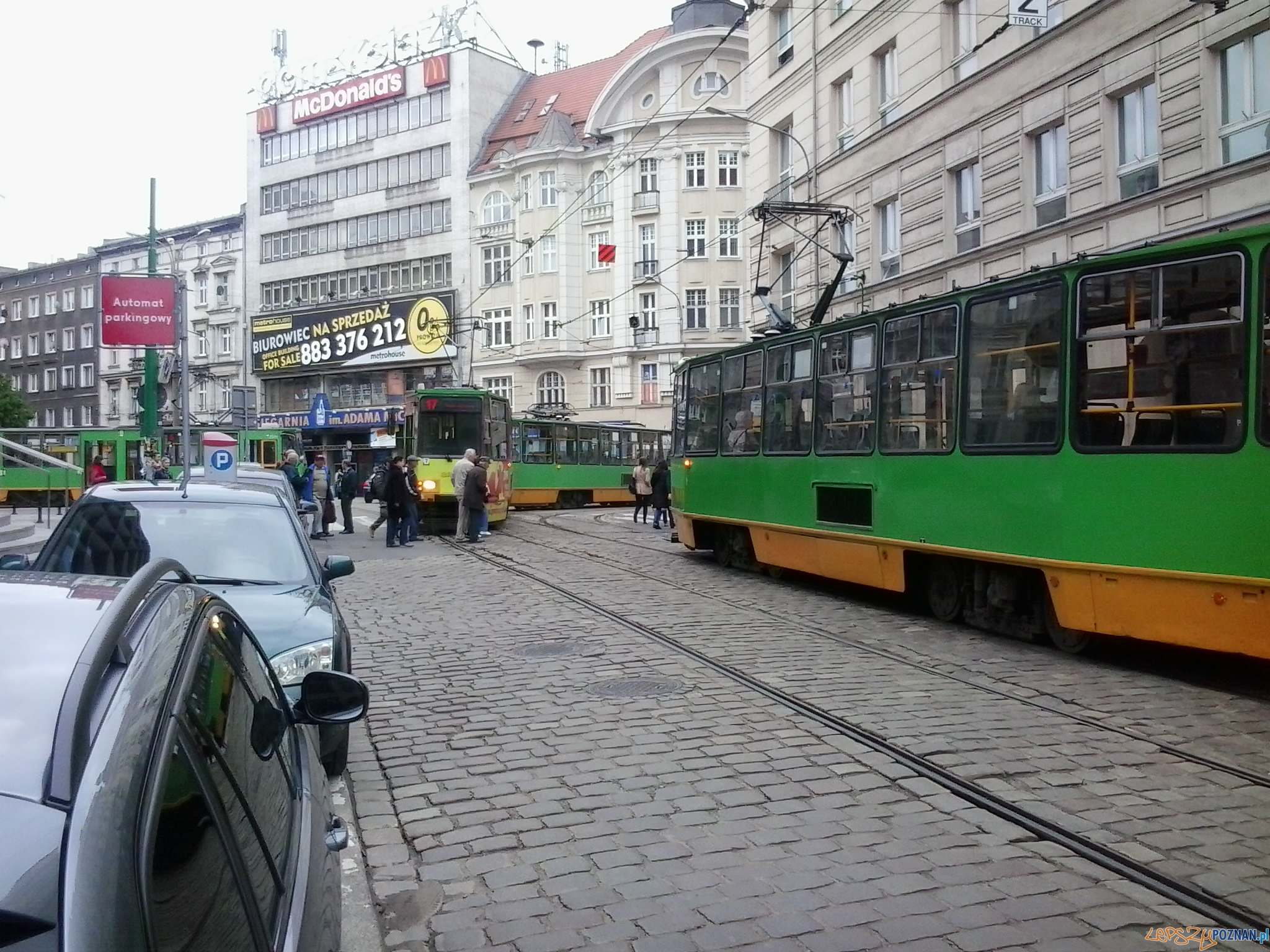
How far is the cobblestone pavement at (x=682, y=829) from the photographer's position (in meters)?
4.04

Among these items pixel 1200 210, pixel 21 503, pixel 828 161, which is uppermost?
pixel 828 161

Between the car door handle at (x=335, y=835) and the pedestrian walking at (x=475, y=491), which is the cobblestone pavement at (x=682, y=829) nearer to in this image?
the car door handle at (x=335, y=835)

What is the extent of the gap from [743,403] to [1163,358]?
304 inches

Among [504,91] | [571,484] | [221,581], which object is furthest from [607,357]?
[221,581]

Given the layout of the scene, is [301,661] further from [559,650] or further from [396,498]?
[396,498]

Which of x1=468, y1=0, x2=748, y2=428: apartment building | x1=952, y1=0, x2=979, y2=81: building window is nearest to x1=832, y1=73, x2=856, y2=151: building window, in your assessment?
x1=952, y1=0, x2=979, y2=81: building window

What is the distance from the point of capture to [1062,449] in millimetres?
9133

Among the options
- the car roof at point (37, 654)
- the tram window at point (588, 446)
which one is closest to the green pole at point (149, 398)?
the tram window at point (588, 446)

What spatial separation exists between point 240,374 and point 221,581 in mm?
66330

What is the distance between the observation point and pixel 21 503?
42156 millimetres

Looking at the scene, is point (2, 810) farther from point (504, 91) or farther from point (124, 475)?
point (504, 91)

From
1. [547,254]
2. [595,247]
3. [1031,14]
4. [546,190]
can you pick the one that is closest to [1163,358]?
[1031,14]

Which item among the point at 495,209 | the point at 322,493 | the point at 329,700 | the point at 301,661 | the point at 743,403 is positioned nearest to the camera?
the point at 329,700

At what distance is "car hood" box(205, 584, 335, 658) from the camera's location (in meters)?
5.74
